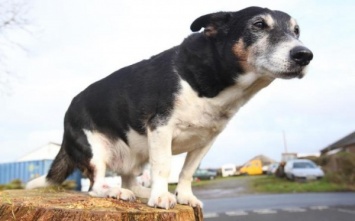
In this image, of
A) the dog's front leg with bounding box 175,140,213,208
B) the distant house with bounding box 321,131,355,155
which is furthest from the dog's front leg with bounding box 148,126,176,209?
the distant house with bounding box 321,131,355,155

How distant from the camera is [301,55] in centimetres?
322

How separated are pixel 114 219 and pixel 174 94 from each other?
4.09 ft

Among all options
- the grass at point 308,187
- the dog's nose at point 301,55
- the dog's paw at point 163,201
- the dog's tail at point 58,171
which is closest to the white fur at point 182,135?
the dog's paw at point 163,201

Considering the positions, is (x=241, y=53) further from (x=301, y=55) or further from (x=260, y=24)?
(x=301, y=55)

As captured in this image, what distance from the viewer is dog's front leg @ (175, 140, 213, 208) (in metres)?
3.95

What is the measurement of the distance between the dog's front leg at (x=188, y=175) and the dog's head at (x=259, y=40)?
988 mm

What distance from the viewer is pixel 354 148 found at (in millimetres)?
47938

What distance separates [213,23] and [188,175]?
1.42 meters

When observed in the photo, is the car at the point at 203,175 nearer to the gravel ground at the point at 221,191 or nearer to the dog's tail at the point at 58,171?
the gravel ground at the point at 221,191

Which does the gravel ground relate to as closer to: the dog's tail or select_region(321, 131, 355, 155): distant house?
the dog's tail

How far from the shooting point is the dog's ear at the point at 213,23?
3.72 m

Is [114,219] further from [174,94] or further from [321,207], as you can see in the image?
[321,207]

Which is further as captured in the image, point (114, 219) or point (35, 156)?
point (35, 156)

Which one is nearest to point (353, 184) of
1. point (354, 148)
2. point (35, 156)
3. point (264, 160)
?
point (35, 156)
